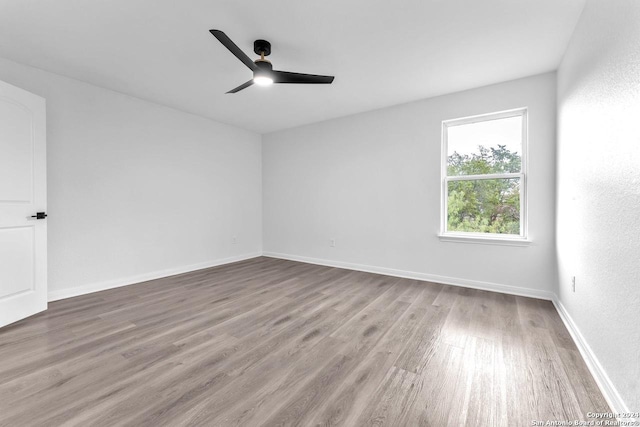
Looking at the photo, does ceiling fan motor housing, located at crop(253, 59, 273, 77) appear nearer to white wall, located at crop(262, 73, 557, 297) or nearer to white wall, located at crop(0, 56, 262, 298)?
white wall, located at crop(262, 73, 557, 297)

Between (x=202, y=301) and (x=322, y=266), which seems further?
(x=322, y=266)

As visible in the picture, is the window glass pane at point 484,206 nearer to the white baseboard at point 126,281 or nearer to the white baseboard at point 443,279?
the white baseboard at point 443,279

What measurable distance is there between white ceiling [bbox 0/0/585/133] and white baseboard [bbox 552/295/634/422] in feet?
8.25

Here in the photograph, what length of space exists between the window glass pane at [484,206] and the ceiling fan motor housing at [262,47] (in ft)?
9.47

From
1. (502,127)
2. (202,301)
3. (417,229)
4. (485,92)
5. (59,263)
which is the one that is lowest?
(202,301)

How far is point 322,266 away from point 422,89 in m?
3.18

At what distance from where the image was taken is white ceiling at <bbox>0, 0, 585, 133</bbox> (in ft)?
6.79

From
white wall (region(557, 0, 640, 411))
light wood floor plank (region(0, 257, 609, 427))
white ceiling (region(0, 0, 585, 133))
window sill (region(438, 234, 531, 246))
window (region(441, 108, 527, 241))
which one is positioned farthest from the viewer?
window (region(441, 108, 527, 241))

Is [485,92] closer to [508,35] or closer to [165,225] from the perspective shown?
[508,35]

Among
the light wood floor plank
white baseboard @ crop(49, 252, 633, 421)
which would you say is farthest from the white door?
white baseboard @ crop(49, 252, 633, 421)

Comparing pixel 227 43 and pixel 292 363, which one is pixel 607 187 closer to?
pixel 292 363

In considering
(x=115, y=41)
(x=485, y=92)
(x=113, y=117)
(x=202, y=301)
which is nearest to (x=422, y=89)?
(x=485, y=92)

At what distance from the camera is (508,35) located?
2.39 m

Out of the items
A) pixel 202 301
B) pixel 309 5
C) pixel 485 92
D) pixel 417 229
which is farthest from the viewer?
pixel 417 229
